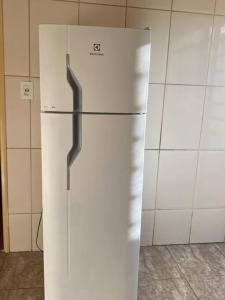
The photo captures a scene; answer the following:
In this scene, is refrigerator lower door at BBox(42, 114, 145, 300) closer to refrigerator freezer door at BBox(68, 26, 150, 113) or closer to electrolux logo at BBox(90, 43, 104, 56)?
refrigerator freezer door at BBox(68, 26, 150, 113)

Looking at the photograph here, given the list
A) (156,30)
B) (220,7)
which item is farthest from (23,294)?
(220,7)

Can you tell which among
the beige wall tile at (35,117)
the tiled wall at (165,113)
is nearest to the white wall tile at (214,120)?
the tiled wall at (165,113)

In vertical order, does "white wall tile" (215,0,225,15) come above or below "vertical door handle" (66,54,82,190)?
above

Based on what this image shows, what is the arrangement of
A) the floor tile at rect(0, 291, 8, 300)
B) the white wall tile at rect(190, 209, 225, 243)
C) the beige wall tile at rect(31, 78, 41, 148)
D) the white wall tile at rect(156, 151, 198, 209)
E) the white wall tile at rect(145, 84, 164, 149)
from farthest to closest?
the white wall tile at rect(190, 209, 225, 243)
the white wall tile at rect(156, 151, 198, 209)
the white wall tile at rect(145, 84, 164, 149)
the beige wall tile at rect(31, 78, 41, 148)
the floor tile at rect(0, 291, 8, 300)

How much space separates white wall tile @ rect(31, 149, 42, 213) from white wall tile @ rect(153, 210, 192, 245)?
2.88ft

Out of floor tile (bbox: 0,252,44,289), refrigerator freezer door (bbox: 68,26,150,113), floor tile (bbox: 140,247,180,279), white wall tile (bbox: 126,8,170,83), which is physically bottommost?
floor tile (bbox: 0,252,44,289)

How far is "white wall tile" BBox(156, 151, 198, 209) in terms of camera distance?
2.10 meters

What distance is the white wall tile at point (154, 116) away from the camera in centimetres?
198

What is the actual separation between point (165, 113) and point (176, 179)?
498 mm

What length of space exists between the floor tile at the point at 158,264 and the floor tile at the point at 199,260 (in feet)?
0.18

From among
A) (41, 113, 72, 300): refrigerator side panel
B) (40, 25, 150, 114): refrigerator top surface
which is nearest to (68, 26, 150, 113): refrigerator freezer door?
(40, 25, 150, 114): refrigerator top surface

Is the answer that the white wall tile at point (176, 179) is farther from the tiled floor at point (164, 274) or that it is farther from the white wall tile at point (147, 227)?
the tiled floor at point (164, 274)

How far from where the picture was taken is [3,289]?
171cm

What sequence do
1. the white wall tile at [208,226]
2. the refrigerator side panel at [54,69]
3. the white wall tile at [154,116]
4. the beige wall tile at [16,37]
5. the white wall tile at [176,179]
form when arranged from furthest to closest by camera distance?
the white wall tile at [208,226], the white wall tile at [176,179], the white wall tile at [154,116], the beige wall tile at [16,37], the refrigerator side panel at [54,69]
